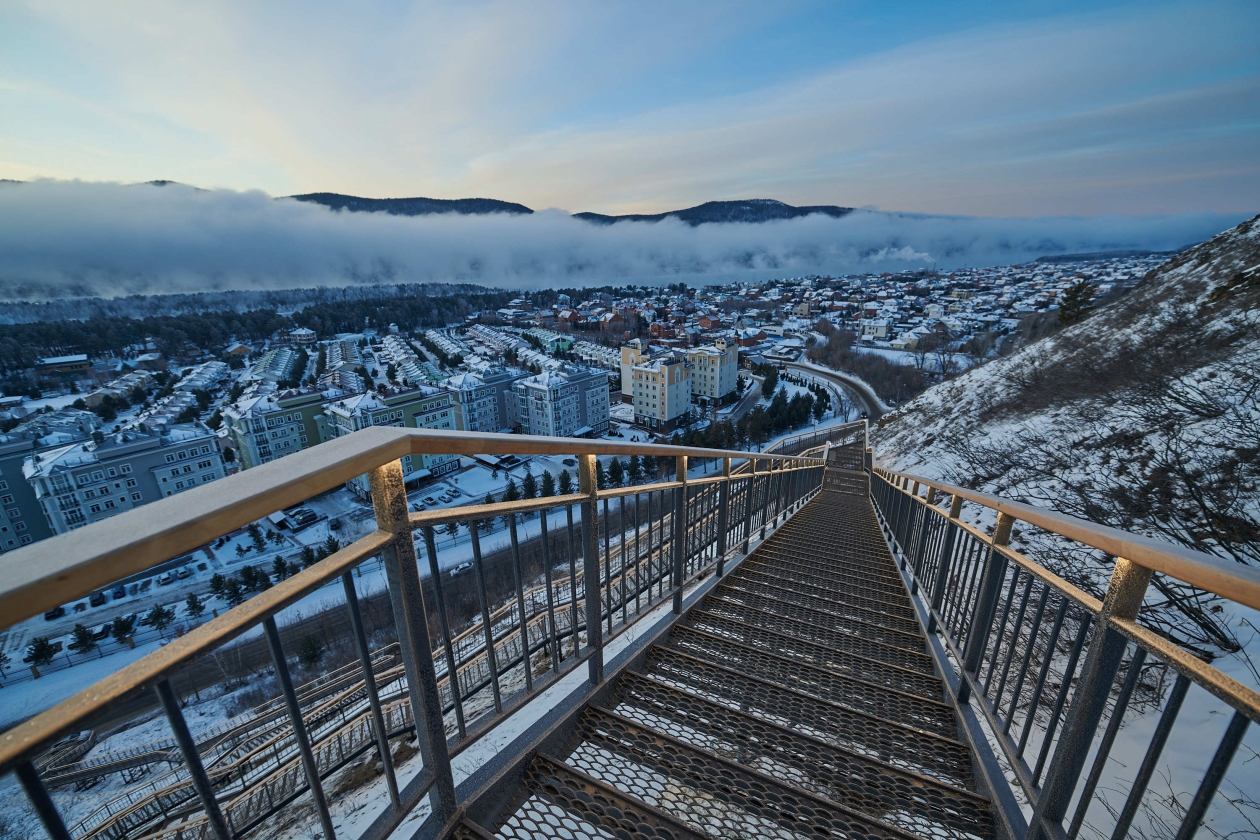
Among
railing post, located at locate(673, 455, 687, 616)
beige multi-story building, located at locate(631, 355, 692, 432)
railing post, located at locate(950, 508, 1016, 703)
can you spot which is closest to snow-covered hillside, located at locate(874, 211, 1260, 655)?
railing post, located at locate(950, 508, 1016, 703)

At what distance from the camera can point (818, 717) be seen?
253 centimetres

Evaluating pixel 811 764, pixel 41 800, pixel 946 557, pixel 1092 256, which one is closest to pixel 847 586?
pixel 946 557

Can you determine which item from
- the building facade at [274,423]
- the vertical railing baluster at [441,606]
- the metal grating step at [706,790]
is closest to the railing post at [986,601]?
the metal grating step at [706,790]

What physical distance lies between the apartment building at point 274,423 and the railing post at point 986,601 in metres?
34.7

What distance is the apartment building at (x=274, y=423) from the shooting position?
96.8 ft

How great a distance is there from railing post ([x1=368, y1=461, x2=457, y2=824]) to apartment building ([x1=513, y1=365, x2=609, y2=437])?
31.9 m

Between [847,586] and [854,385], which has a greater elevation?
[847,586]

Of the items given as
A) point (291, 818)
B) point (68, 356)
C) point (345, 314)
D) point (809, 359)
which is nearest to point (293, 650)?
point (291, 818)

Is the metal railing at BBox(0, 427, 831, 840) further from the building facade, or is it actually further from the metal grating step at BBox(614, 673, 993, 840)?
the building facade

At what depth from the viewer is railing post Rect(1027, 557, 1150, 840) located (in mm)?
1365

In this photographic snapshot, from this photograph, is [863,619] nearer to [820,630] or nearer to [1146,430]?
[820,630]

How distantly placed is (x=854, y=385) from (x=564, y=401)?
81.5ft

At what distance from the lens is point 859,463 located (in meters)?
17.5

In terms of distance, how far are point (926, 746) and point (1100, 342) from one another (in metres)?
19.1
